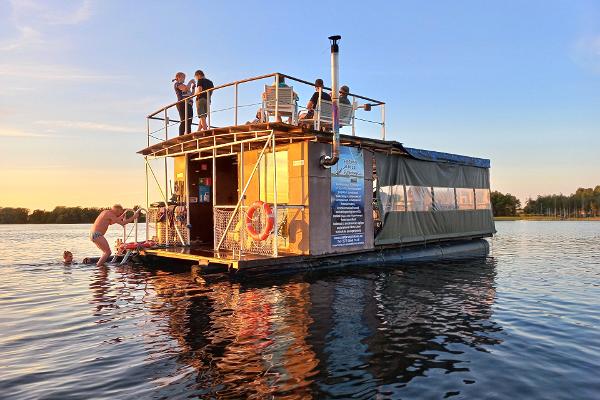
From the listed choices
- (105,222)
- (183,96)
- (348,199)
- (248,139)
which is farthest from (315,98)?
(105,222)

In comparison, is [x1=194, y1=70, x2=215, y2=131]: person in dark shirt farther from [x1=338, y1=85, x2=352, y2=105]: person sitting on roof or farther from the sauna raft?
[x1=338, y1=85, x2=352, y2=105]: person sitting on roof

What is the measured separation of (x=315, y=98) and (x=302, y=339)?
922 centimetres

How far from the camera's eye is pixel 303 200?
13.3 m

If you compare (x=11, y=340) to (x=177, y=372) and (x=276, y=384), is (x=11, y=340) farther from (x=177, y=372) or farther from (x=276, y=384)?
(x=276, y=384)

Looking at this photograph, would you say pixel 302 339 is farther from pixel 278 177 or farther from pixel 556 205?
pixel 556 205

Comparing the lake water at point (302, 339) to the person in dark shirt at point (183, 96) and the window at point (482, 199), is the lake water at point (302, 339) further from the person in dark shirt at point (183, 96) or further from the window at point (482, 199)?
the window at point (482, 199)

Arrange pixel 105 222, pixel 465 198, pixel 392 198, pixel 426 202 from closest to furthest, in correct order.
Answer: pixel 105 222 < pixel 392 198 < pixel 426 202 < pixel 465 198

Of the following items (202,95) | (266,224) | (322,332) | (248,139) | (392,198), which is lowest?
(322,332)

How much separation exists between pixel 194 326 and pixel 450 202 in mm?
14860

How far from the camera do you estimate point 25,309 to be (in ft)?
31.3

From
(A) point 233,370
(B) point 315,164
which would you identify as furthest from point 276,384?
(B) point 315,164

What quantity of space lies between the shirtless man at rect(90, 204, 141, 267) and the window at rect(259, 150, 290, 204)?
507 centimetres

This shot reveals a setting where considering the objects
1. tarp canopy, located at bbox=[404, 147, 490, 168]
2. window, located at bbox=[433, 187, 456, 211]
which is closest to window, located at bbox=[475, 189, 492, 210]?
tarp canopy, located at bbox=[404, 147, 490, 168]

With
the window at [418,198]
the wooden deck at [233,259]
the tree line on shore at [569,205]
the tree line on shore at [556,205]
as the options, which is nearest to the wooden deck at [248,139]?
the window at [418,198]
